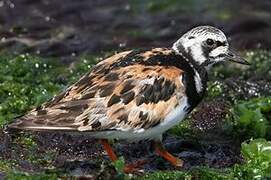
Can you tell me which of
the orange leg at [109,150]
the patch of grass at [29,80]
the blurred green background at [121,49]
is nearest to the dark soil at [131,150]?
the blurred green background at [121,49]

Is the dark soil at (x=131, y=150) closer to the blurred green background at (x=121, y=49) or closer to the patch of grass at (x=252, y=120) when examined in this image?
the blurred green background at (x=121, y=49)

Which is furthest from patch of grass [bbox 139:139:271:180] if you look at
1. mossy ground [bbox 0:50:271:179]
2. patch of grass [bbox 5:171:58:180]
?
patch of grass [bbox 5:171:58:180]

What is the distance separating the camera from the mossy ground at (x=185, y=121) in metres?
7.33

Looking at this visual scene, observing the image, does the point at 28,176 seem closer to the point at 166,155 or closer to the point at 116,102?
the point at 116,102

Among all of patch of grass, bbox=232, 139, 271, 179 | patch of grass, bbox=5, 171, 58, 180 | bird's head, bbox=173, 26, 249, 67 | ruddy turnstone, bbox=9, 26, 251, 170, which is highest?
bird's head, bbox=173, 26, 249, 67

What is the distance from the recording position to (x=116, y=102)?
7.46 metres

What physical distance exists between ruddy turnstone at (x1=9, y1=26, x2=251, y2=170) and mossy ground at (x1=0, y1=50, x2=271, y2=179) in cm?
34

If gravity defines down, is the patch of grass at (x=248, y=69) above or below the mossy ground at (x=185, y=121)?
below

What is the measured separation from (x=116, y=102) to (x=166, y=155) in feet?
2.62

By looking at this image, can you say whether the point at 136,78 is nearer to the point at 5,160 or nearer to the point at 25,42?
the point at 5,160

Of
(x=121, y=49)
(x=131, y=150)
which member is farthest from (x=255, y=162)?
(x=121, y=49)

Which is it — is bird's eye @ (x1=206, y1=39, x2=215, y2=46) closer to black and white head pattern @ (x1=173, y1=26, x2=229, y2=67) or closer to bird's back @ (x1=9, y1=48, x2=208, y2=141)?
black and white head pattern @ (x1=173, y1=26, x2=229, y2=67)

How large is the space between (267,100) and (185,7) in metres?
5.66

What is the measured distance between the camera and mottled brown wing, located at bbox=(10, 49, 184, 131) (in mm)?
7371
